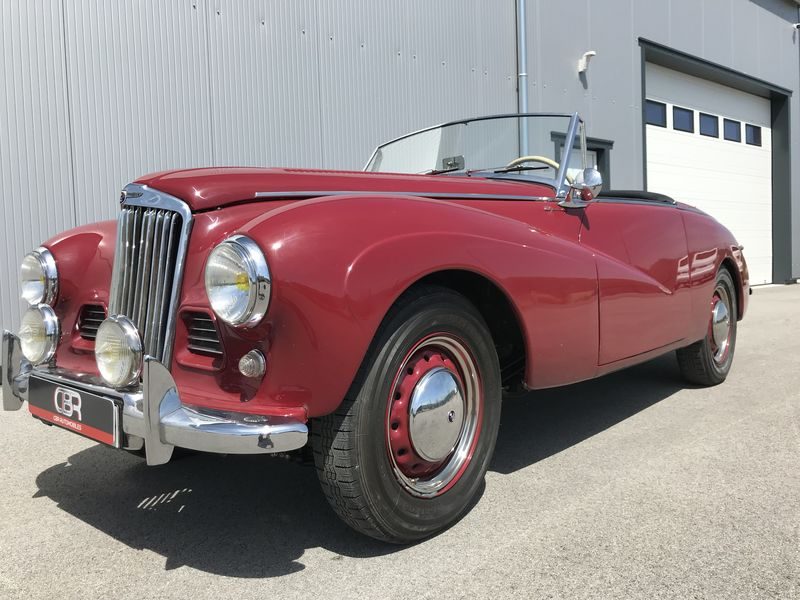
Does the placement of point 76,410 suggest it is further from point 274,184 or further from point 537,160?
point 537,160

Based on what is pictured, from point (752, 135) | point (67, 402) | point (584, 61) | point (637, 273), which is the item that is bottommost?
point (67, 402)

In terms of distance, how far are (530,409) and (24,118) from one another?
438 cm

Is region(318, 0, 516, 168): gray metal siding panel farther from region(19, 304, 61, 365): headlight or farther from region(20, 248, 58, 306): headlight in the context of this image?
region(19, 304, 61, 365): headlight

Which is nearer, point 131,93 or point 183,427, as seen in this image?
point 183,427

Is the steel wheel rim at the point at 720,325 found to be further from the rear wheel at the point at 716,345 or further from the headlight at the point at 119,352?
the headlight at the point at 119,352

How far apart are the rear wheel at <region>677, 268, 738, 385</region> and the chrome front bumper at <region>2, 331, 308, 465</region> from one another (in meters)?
3.28

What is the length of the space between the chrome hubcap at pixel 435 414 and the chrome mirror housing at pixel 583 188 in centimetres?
133

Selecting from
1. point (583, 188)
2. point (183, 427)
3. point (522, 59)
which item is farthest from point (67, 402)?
point (522, 59)

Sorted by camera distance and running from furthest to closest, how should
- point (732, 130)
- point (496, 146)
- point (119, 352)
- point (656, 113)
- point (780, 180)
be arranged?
point (780, 180) → point (732, 130) → point (656, 113) → point (496, 146) → point (119, 352)

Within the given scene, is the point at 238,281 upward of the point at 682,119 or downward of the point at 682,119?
downward

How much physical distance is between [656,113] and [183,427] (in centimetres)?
1155

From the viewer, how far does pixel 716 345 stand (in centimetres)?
443

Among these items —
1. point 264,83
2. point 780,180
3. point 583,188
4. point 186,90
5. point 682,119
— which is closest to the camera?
point 583,188

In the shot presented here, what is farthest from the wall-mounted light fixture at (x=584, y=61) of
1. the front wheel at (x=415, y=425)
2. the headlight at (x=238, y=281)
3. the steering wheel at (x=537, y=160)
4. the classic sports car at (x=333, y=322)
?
the headlight at (x=238, y=281)
